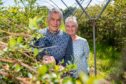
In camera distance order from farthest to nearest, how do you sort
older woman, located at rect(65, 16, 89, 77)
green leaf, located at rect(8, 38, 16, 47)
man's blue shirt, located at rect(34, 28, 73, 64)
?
older woman, located at rect(65, 16, 89, 77) → man's blue shirt, located at rect(34, 28, 73, 64) → green leaf, located at rect(8, 38, 16, 47)

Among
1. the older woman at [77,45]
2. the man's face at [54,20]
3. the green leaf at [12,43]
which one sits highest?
the green leaf at [12,43]

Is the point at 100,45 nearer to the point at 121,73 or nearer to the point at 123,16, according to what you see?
the point at 123,16

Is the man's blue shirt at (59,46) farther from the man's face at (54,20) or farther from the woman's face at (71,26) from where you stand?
the woman's face at (71,26)

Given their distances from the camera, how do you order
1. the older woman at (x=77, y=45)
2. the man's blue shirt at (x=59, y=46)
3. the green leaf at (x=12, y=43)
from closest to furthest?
the green leaf at (x=12, y=43) < the man's blue shirt at (x=59, y=46) < the older woman at (x=77, y=45)

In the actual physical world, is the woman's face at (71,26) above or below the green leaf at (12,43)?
below

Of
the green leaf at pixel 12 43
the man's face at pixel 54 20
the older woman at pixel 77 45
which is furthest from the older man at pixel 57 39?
the green leaf at pixel 12 43

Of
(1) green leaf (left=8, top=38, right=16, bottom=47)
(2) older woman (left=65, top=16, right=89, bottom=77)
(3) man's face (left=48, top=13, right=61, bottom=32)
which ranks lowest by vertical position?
(2) older woman (left=65, top=16, right=89, bottom=77)

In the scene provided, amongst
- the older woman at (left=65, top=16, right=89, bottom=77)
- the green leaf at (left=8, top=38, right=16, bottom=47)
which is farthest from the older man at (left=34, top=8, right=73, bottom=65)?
the green leaf at (left=8, top=38, right=16, bottom=47)

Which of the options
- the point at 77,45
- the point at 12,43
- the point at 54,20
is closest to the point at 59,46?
the point at 54,20

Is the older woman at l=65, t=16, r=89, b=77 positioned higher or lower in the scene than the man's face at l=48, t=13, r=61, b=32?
lower

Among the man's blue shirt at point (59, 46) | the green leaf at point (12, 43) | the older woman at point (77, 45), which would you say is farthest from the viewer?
the older woman at point (77, 45)

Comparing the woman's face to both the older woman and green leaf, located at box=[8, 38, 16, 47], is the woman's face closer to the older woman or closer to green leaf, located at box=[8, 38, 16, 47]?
the older woman

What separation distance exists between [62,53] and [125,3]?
31.7 feet

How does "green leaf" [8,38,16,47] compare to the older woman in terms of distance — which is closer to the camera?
"green leaf" [8,38,16,47]
